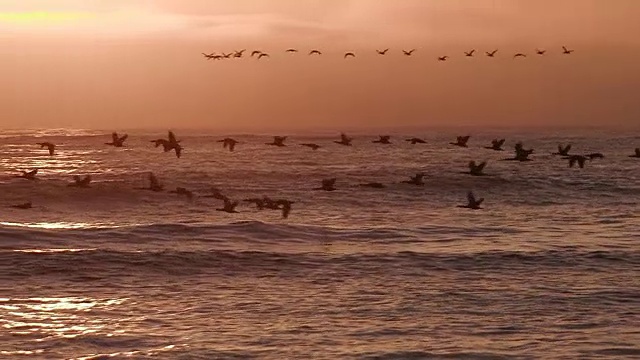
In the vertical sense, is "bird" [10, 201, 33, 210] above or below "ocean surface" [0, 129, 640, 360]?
below

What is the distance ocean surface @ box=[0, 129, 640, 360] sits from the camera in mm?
20484

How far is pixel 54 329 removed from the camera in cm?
2130

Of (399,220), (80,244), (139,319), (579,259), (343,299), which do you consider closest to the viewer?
(139,319)

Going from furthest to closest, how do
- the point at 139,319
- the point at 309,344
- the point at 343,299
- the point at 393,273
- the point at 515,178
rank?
the point at 515,178, the point at 393,273, the point at 343,299, the point at 139,319, the point at 309,344

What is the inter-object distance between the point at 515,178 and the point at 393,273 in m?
35.4

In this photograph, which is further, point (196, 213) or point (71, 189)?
point (71, 189)

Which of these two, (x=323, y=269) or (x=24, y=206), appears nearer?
(x=323, y=269)

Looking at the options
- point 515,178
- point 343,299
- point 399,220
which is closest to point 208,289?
point 343,299

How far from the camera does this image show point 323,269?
1184 inches

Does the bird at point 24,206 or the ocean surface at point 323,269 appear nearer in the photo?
the ocean surface at point 323,269

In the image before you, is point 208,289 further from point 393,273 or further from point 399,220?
point 399,220

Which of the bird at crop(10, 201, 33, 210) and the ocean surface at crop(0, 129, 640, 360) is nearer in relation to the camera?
the ocean surface at crop(0, 129, 640, 360)

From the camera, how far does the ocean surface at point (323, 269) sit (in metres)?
20.5

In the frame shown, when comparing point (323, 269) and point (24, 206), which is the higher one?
point (323, 269)
